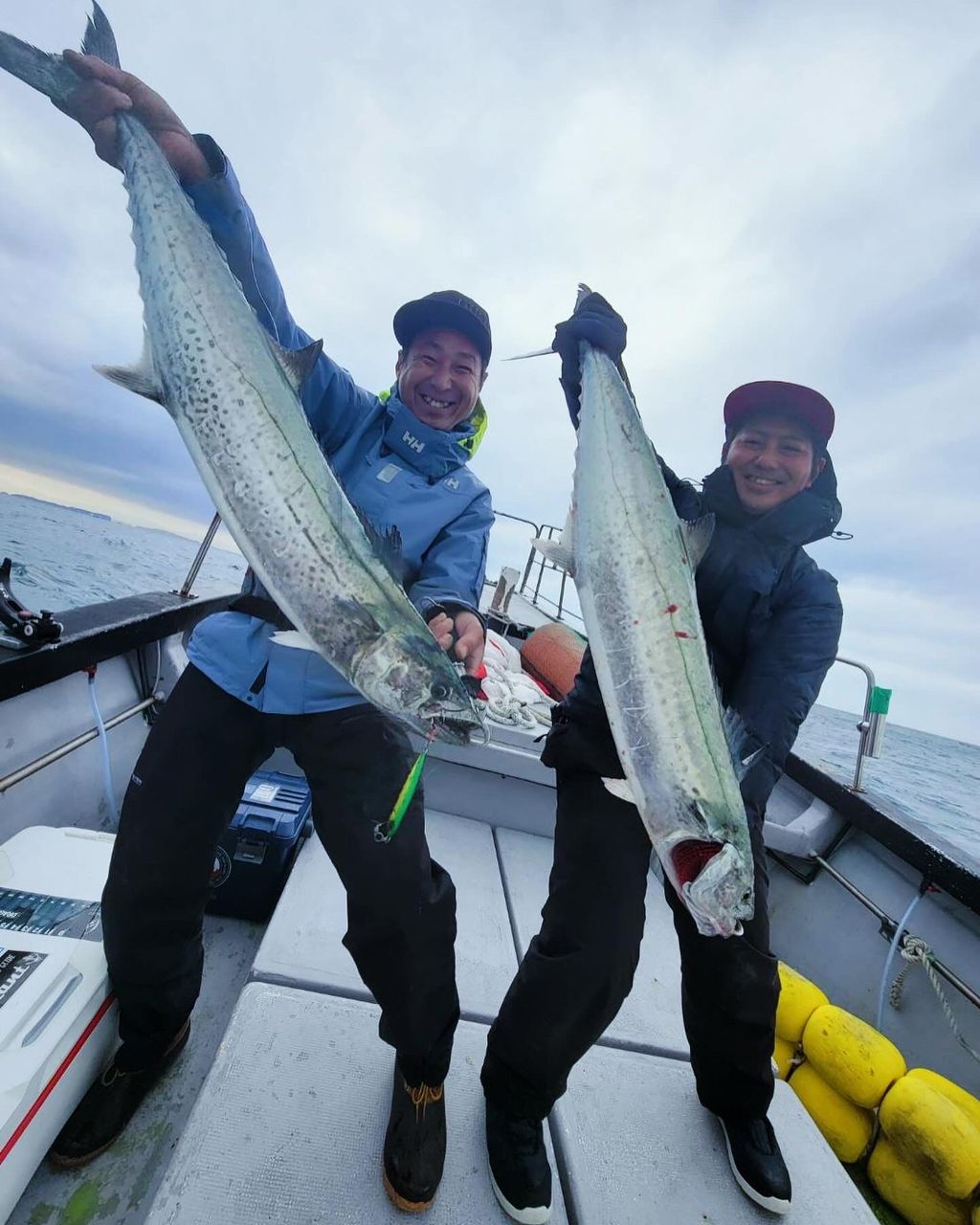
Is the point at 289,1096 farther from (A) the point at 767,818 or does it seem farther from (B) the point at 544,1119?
(A) the point at 767,818

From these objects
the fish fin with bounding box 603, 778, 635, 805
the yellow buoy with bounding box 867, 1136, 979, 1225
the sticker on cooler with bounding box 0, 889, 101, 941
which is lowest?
the yellow buoy with bounding box 867, 1136, 979, 1225

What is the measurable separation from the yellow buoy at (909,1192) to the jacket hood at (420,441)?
329 cm

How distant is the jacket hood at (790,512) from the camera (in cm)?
219

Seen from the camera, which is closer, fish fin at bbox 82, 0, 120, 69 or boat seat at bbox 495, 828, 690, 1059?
fish fin at bbox 82, 0, 120, 69

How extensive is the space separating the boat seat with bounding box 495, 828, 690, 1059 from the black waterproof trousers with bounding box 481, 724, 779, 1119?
0.35 meters

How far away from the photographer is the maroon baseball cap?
7.36 feet

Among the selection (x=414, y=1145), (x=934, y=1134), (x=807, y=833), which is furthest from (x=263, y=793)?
(x=807, y=833)

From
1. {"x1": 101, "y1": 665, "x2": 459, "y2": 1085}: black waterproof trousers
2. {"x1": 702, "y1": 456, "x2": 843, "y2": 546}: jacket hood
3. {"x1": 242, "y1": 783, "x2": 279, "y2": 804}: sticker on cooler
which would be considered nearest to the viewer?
{"x1": 101, "y1": 665, "x2": 459, "y2": 1085}: black waterproof trousers

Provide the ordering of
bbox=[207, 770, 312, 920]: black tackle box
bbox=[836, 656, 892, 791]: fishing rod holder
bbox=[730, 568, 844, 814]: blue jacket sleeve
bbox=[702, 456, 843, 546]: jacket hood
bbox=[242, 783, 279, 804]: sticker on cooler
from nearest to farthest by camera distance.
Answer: bbox=[730, 568, 844, 814]: blue jacket sleeve → bbox=[702, 456, 843, 546]: jacket hood → bbox=[207, 770, 312, 920]: black tackle box → bbox=[242, 783, 279, 804]: sticker on cooler → bbox=[836, 656, 892, 791]: fishing rod holder

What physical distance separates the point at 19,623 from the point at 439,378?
2.04 metres

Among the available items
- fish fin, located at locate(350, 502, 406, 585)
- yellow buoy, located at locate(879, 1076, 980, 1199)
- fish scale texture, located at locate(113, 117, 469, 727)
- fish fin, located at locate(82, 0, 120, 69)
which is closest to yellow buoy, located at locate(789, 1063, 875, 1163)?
yellow buoy, located at locate(879, 1076, 980, 1199)

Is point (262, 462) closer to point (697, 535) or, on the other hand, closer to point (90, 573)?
point (697, 535)

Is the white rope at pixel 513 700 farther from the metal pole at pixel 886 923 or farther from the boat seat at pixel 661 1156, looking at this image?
the boat seat at pixel 661 1156

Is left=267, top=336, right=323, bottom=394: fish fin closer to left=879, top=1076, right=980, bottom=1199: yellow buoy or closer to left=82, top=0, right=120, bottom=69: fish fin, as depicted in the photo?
left=82, top=0, right=120, bottom=69: fish fin
